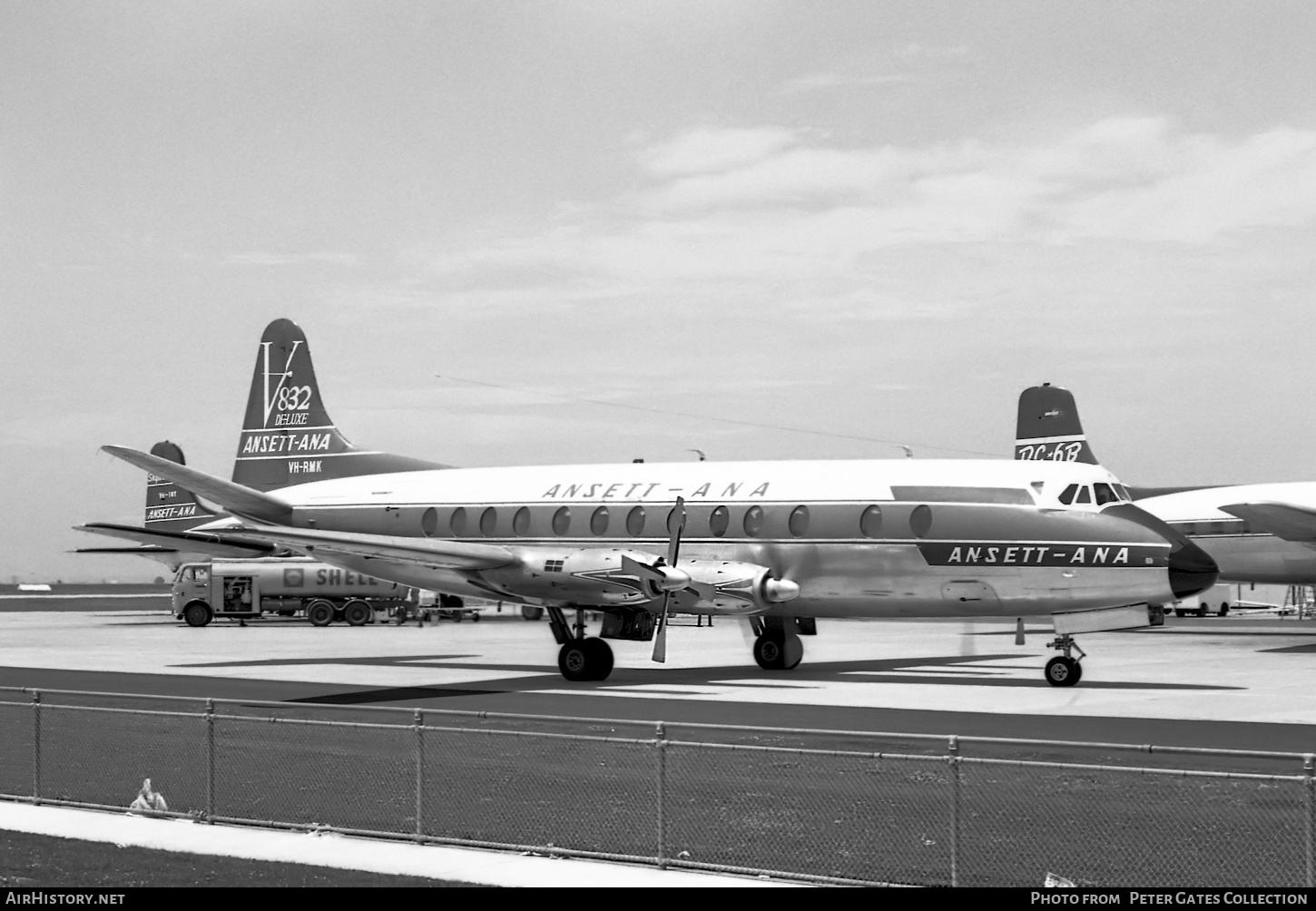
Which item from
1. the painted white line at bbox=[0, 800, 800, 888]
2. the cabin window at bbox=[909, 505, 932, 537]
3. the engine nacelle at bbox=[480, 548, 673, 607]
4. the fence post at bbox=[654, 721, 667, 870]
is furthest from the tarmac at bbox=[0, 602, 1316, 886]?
the cabin window at bbox=[909, 505, 932, 537]

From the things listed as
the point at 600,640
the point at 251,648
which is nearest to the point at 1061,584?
the point at 600,640

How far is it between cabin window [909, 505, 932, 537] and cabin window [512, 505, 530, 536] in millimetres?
9360

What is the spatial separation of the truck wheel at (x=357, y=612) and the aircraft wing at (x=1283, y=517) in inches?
1536

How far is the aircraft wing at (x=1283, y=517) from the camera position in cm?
4391

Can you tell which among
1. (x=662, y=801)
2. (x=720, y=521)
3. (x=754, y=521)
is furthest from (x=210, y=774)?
(x=720, y=521)

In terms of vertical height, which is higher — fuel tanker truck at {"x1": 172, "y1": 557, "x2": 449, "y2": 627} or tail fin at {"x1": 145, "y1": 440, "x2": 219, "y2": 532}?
tail fin at {"x1": 145, "y1": 440, "x2": 219, "y2": 532}

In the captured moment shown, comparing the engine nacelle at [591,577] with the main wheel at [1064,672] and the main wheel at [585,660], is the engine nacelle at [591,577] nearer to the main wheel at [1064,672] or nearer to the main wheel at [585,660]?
the main wheel at [585,660]

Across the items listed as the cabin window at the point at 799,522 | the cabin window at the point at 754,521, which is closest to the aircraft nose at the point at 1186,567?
the cabin window at the point at 799,522

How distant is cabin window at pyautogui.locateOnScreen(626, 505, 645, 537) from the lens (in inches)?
1296

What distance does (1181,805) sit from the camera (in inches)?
600

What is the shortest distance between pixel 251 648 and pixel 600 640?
18.8 metres

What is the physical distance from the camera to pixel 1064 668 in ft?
94.0

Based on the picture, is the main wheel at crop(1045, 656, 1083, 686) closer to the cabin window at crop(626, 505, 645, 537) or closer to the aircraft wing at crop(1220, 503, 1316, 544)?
the cabin window at crop(626, 505, 645, 537)

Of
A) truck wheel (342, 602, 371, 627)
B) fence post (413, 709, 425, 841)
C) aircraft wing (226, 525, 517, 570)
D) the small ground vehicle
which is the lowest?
truck wheel (342, 602, 371, 627)
